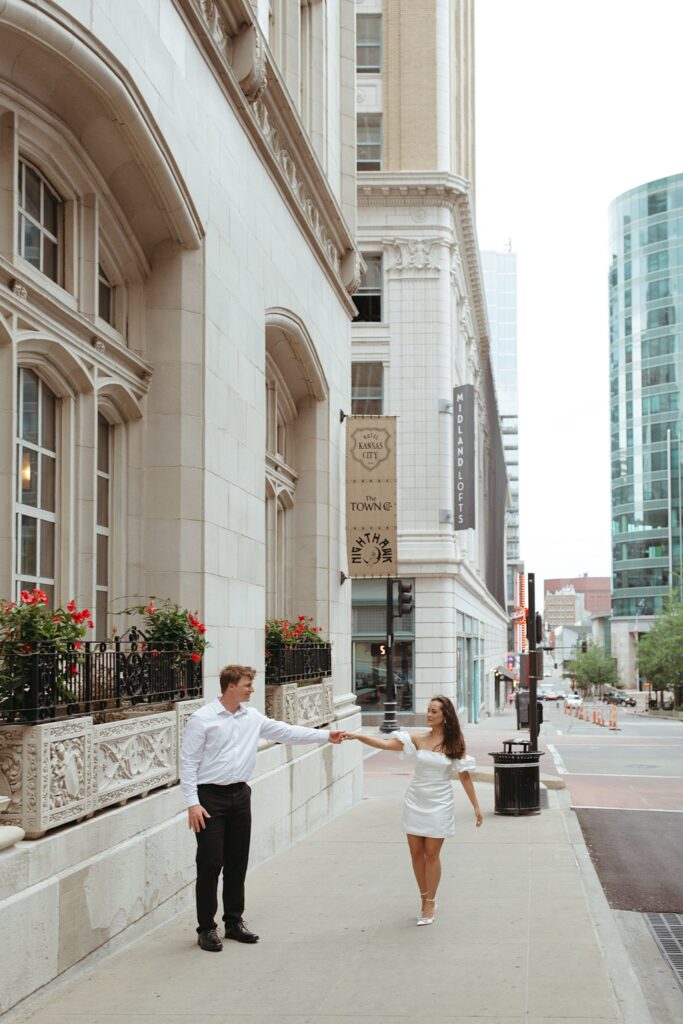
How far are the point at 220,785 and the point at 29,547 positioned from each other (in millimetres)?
2219

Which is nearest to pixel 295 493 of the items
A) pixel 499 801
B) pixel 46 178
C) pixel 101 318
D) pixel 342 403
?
pixel 342 403

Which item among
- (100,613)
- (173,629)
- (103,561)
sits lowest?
(173,629)

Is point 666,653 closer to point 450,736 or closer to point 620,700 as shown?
point 620,700

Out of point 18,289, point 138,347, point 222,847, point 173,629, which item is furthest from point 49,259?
point 222,847

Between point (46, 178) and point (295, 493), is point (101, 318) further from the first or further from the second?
point (295, 493)

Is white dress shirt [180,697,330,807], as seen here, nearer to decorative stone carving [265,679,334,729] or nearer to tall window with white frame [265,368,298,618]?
decorative stone carving [265,679,334,729]

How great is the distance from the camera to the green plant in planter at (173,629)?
9703 mm

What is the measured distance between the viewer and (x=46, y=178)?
30.1 ft

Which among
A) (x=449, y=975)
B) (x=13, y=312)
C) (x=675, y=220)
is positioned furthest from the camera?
(x=675, y=220)

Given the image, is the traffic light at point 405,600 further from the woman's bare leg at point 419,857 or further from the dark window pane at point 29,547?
the dark window pane at point 29,547

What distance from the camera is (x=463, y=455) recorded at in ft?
142

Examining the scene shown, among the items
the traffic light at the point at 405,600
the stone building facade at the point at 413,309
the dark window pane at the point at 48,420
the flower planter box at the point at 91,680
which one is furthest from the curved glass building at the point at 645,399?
the dark window pane at the point at 48,420

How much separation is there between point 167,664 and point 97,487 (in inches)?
65.0

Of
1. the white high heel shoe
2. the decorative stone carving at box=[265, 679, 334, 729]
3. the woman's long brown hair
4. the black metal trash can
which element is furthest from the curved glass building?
the woman's long brown hair
